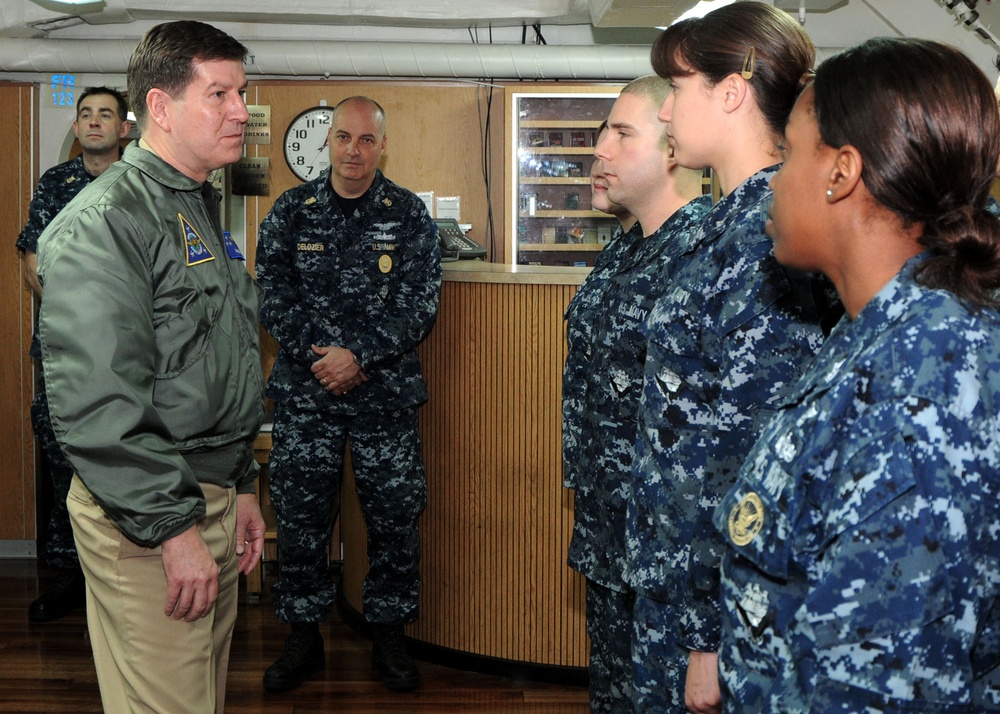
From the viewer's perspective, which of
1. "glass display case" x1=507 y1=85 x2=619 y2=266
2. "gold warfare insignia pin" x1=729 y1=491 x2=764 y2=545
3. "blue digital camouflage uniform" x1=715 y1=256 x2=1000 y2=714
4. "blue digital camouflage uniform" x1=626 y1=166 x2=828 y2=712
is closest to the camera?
"blue digital camouflage uniform" x1=715 y1=256 x2=1000 y2=714

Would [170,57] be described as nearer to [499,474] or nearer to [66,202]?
[499,474]

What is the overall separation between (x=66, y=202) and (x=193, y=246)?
294 cm

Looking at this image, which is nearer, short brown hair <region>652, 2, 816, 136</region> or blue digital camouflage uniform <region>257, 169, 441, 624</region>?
short brown hair <region>652, 2, 816, 136</region>

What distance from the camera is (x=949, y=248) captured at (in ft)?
3.14

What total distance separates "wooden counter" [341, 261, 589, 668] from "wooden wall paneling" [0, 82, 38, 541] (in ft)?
9.07

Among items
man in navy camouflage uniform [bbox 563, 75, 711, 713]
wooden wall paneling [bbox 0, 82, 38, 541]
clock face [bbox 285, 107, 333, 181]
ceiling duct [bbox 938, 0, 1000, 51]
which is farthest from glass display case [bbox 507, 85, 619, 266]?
man in navy camouflage uniform [bbox 563, 75, 711, 713]

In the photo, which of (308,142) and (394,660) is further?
(308,142)

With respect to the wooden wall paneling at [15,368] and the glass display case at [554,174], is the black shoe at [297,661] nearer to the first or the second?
the wooden wall paneling at [15,368]

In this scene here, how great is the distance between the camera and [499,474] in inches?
137

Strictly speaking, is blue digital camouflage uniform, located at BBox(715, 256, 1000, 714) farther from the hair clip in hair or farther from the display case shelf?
the display case shelf

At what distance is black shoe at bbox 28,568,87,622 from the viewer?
4.17 meters

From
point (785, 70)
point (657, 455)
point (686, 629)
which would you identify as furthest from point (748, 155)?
point (686, 629)

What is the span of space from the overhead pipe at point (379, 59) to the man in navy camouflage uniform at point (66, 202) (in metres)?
0.82

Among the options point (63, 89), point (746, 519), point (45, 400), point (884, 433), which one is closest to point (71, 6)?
point (63, 89)
